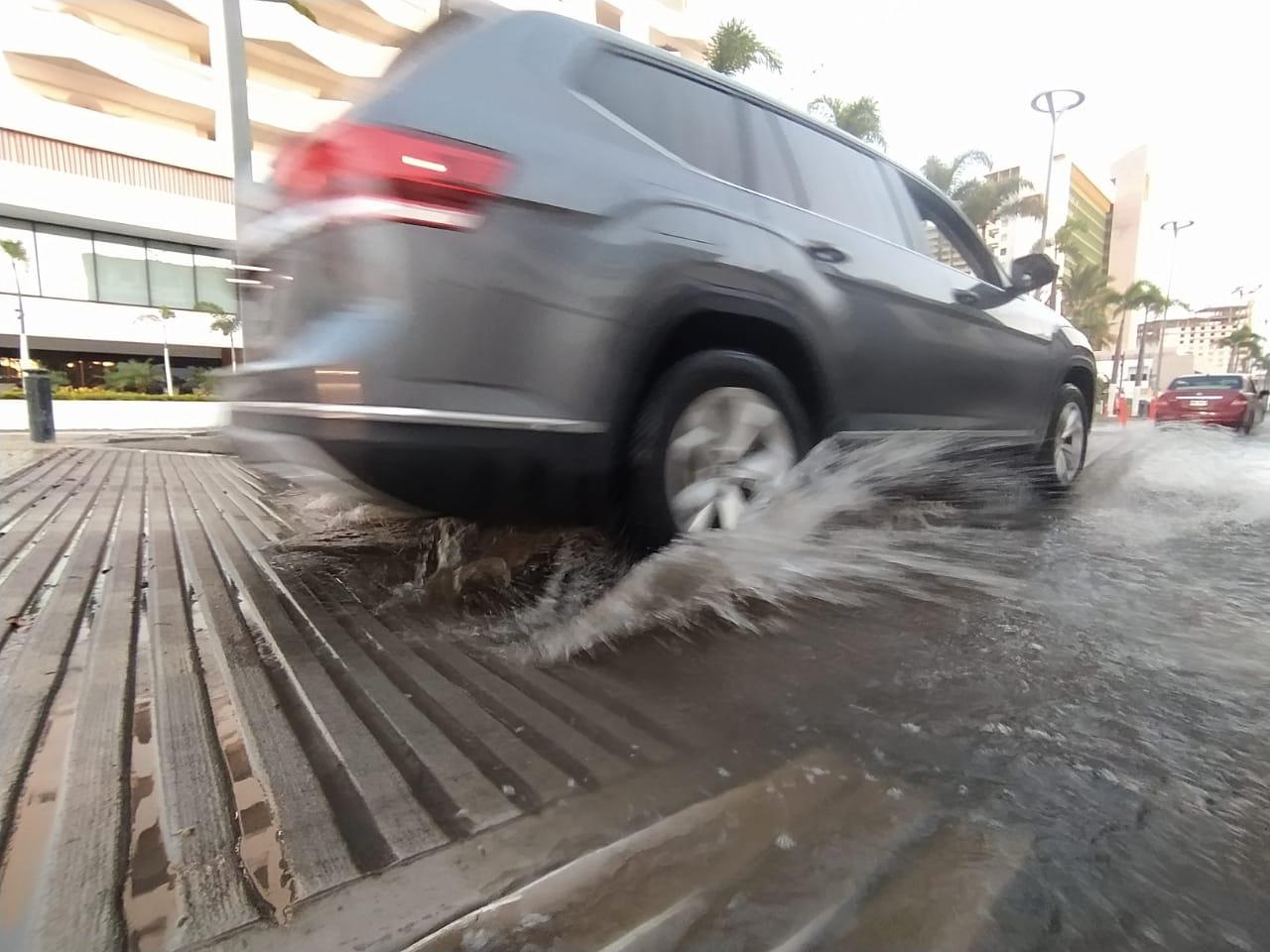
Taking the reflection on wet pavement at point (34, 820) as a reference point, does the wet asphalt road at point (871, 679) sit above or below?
above

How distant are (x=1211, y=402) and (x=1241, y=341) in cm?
5619

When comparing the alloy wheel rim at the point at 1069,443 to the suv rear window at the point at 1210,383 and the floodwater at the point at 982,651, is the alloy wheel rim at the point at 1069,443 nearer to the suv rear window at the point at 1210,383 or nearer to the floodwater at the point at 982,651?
the floodwater at the point at 982,651

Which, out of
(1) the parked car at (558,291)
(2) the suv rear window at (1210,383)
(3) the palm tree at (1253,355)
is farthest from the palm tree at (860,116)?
(3) the palm tree at (1253,355)

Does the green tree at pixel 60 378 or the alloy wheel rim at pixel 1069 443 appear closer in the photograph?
the alloy wheel rim at pixel 1069 443

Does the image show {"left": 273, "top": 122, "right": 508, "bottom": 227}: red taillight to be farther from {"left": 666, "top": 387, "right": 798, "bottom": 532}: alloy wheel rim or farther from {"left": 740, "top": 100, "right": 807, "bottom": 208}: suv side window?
{"left": 740, "top": 100, "right": 807, "bottom": 208}: suv side window

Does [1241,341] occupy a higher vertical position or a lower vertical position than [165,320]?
higher

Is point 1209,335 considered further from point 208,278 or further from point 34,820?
point 34,820

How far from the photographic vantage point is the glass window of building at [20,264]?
1080 inches

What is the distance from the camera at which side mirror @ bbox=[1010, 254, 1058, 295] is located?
4105 millimetres

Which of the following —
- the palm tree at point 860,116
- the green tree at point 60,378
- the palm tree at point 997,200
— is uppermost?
the palm tree at point 860,116

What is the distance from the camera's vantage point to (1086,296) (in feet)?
108

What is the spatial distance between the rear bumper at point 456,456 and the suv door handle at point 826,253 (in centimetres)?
130

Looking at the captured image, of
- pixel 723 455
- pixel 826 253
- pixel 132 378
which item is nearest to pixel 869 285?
pixel 826 253

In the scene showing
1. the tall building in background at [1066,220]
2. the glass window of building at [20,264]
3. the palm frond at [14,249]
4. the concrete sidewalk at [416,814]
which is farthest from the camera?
the glass window of building at [20,264]
